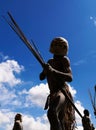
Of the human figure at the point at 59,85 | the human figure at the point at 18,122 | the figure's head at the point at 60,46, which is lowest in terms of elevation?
the human figure at the point at 59,85

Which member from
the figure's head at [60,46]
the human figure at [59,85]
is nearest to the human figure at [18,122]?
the human figure at [59,85]

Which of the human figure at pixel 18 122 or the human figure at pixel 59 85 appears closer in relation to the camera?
the human figure at pixel 59 85

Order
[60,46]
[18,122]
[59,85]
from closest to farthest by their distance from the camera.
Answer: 1. [59,85]
2. [60,46]
3. [18,122]

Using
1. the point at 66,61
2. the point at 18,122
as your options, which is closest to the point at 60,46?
the point at 66,61

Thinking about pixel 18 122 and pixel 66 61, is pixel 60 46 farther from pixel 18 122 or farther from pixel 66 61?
pixel 18 122

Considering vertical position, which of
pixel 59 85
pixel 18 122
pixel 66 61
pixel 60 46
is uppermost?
pixel 18 122

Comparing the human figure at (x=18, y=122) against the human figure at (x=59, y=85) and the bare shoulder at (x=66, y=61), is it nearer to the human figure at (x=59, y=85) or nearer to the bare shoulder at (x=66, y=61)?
the human figure at (x=59, y=85)

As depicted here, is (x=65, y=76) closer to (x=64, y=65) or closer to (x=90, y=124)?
(x=64, y=65)

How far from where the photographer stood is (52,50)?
7.24 metres

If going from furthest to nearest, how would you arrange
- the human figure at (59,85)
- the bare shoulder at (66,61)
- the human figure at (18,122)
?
the human figure at (18,122)
the bare shoulder at (66,61)
the human figure at (59,85)

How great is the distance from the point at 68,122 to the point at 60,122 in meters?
0.23

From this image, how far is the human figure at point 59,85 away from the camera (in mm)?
6328

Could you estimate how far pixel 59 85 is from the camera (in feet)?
22.5

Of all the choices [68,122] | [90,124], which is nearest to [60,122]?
[68,122]
